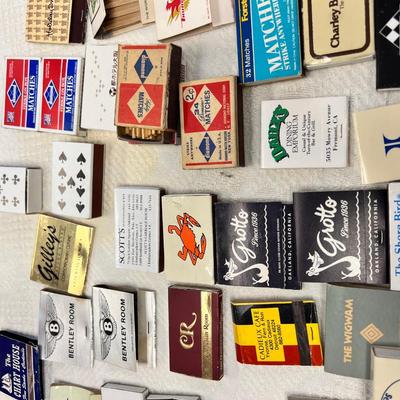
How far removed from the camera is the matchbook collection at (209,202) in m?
0.87

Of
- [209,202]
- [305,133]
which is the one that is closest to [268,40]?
[305,133]

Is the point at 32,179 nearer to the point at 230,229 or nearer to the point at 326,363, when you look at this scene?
the point at 230,229

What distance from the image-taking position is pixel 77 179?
1081 mm

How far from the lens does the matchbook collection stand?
2.85 ft

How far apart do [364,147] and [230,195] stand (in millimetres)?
280

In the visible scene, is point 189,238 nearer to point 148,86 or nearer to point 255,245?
point 255,245

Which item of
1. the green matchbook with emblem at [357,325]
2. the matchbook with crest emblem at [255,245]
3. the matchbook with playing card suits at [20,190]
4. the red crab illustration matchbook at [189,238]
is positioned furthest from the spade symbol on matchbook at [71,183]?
the green matchbook with emblem at [357,325]

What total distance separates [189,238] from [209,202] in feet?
0.28

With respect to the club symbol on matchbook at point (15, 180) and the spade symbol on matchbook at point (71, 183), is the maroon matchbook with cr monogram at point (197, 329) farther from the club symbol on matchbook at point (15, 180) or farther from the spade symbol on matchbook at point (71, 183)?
the club symbol on matchbook at point (15, 180)

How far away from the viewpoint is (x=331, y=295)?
915 millimetres

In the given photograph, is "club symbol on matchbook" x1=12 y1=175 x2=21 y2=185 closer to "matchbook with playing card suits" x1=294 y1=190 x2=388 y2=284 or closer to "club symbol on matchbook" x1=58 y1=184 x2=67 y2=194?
"club symbol on matchbook" x1=58 y1=184 x2=67 y2=194

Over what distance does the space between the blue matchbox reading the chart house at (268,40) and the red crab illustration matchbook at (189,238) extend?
0.86 feet

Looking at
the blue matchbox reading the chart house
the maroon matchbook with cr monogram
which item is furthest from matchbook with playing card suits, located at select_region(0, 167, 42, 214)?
the blue matchbox reading the chart house

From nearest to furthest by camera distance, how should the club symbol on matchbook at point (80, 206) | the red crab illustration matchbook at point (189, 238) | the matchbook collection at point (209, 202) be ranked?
the matchbook collection at point (209, 202) < the red crab illustration matchbook at point (189, 238) < the club symbol on matchbook at point (80, 206)
